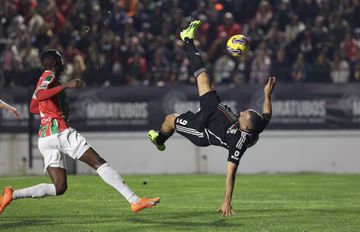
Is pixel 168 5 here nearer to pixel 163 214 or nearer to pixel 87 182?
pixel 87 182

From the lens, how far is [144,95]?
81.0ft

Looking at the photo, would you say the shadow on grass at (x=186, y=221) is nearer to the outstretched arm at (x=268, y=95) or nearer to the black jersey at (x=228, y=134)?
the black jersey at (x=228, y=134)

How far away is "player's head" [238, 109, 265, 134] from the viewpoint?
1327 centimetres

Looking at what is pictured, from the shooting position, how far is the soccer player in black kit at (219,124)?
1324 cm

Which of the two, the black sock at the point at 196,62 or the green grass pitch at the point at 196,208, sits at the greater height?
the black sock at the point at 196,62

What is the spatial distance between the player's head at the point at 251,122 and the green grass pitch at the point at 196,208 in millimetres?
1171

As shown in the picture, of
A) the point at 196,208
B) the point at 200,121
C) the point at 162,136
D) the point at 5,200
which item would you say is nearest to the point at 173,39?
the point at 162,136

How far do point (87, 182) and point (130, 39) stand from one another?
6941 mm

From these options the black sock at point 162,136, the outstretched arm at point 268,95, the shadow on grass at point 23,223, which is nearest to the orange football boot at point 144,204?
the shadow on grass at point 23,223

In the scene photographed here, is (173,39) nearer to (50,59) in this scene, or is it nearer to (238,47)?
(238,47)

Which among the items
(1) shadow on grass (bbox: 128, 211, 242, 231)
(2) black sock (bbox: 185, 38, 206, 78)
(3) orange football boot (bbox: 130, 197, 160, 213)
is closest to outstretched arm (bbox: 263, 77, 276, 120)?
(2) black sock (bbox: 185, 38, 206, 78)

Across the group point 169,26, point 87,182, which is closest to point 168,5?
point 169,26

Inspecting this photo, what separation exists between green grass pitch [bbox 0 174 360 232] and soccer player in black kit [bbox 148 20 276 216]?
2.50 feet

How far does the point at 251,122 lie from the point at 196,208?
1898 millimetres
